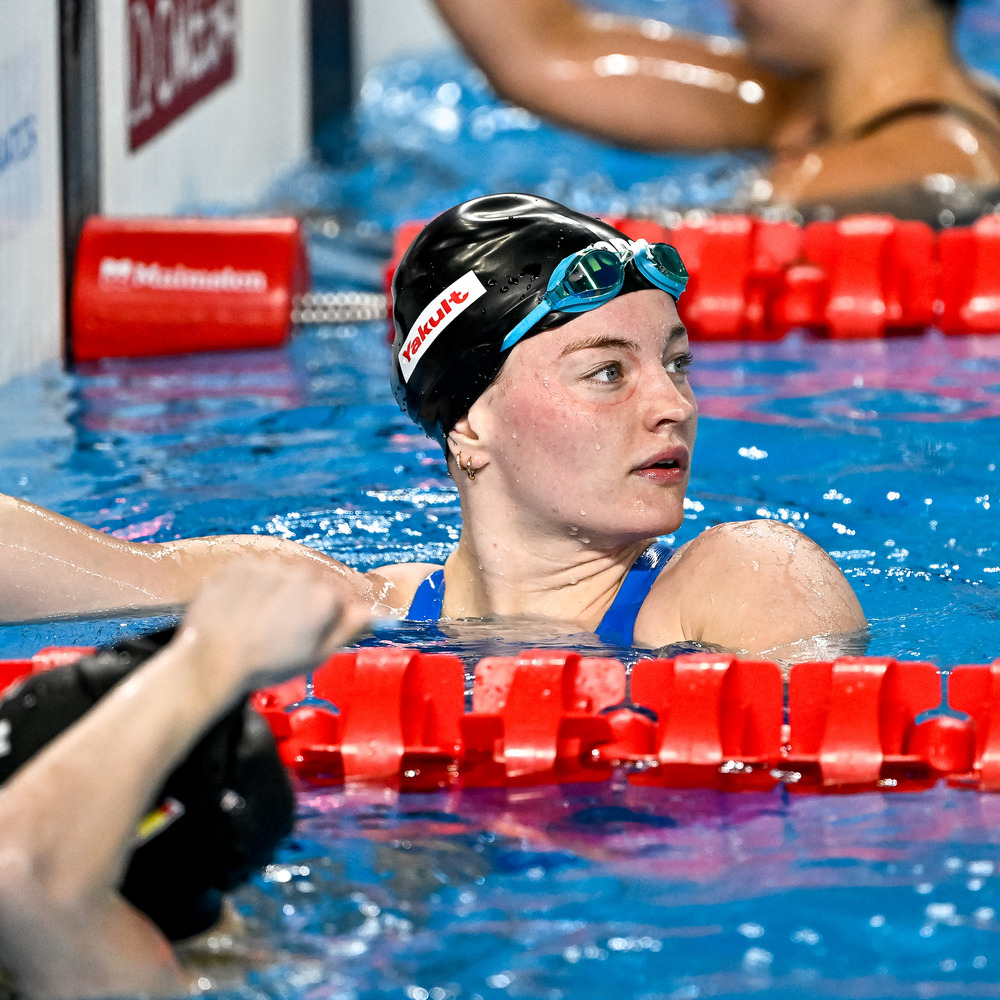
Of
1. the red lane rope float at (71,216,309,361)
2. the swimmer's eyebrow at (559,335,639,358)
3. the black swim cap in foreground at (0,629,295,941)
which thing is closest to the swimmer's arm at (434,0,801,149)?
the red lane rope float at (71,216,309,361)

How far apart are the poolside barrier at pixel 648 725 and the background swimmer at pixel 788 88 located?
4.22 m

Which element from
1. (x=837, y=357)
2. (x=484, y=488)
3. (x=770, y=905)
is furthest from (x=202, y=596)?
(x=837, y=357)

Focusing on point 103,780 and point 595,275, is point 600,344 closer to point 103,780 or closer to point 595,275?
point 595,275

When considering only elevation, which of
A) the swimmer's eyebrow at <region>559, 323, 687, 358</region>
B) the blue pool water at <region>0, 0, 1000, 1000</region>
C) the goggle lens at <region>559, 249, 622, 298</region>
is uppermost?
the goggle lens at <region>559, 249, 622, 298</region>

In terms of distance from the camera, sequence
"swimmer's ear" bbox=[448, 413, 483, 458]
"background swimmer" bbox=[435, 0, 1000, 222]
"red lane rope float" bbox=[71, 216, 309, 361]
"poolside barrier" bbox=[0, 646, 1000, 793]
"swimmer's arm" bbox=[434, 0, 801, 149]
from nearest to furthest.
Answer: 1. "poolside barrier" bbox=[0, 646, 1000, 793]
2. "swimmer's ear" bbox=[448, 413, 483, 458]
3. "red lane rope float" bbox=[71, 216, 309, 361]
4. "background swimmer" bbox=[435, 0, 1000, 222]
5. "swimmer's arm" bbox=[434, 0, 801, 149]

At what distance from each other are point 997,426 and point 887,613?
1520 mm

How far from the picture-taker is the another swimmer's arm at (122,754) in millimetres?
1729

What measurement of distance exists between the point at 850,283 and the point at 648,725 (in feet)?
11.6

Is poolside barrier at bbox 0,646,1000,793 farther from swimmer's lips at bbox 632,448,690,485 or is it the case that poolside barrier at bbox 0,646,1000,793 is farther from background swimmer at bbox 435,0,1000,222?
background swimmer at bbox 435,0,1000,222

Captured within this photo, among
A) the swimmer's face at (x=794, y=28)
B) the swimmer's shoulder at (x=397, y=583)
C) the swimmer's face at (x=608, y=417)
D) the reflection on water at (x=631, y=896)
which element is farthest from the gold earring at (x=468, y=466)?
the swimmer's face at (x=794, y=28)

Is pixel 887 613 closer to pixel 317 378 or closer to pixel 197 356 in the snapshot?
pixel 317 378

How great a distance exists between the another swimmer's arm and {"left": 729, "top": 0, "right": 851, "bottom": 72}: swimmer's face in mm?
6167

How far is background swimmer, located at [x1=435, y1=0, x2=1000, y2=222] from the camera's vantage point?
675 cm

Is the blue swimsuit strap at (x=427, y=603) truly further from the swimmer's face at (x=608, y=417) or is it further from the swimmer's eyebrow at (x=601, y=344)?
the swimmer's eyebrow at (x=601, y=344)
